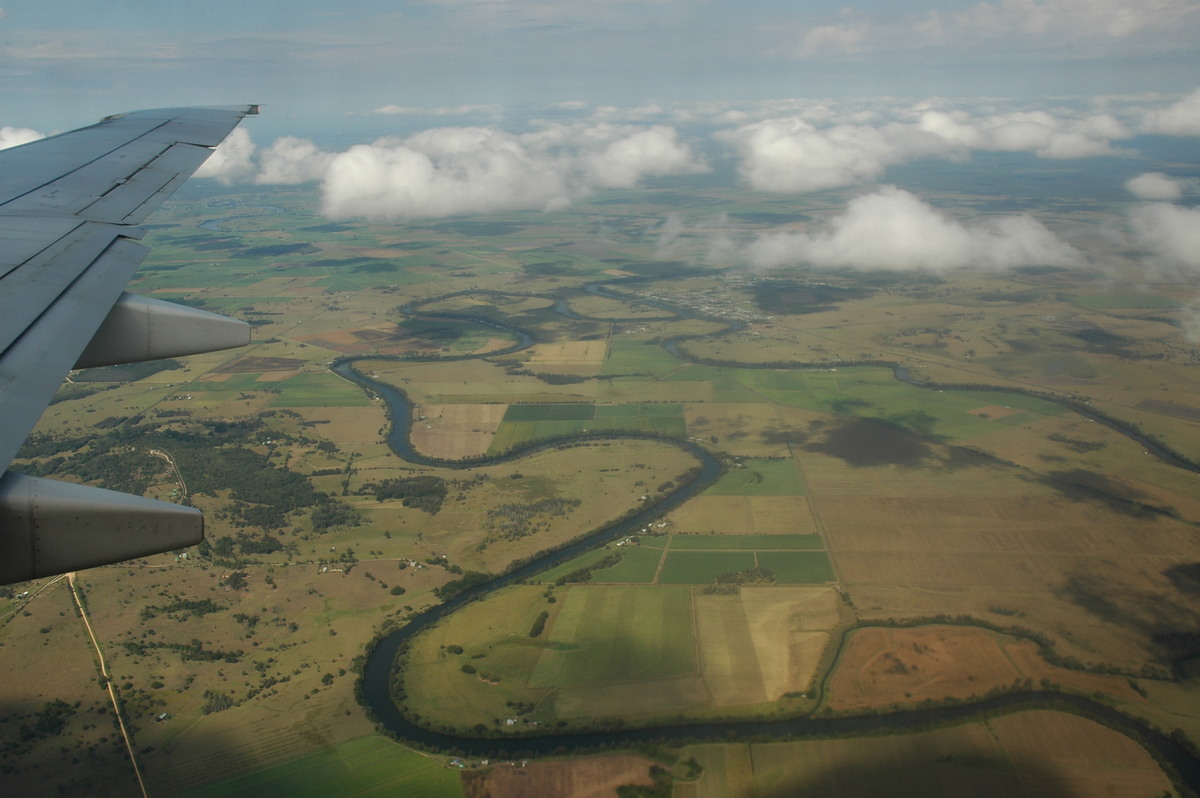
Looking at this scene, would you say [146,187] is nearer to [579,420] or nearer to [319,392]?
[579,420]

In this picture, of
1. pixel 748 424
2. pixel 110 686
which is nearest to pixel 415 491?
pixel 110 686

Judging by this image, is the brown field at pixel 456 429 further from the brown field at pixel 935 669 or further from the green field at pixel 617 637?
the brown field at pixel 935 669

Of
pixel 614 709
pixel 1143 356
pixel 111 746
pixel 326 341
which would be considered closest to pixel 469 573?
pixel 614 709

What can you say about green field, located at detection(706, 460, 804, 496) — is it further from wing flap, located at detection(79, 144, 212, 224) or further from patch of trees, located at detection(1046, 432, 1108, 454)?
wing flap, located at detection(79, 144, 212, 224)

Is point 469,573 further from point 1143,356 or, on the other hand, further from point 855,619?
point 1143,356

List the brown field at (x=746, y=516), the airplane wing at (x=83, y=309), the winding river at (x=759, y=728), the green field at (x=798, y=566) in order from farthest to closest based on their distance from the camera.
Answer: the brown field at (x=746, y=516)
the green field at (x=798, y=566)
the winding river at (x=759, y=728)
the airplane wing at (x=83, y=309)

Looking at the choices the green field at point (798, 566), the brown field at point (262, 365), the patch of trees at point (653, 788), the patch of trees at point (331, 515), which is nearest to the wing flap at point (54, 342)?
the patch of trees at point (653, 788)
